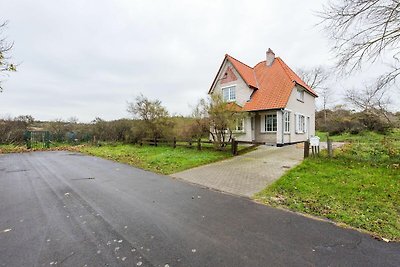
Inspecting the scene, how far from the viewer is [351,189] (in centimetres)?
614

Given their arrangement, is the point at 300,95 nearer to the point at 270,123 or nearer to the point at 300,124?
the point at 300,124

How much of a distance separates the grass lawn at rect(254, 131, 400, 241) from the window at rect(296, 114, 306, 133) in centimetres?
914

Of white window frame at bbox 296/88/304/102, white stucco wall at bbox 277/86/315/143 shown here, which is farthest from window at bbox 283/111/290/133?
white window frame at bbox 296/88/304/102

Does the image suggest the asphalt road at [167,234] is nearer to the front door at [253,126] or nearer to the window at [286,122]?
the front door at [253,126]

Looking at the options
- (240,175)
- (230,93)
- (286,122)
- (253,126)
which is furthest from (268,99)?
(240,175)

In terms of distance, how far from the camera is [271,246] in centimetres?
333

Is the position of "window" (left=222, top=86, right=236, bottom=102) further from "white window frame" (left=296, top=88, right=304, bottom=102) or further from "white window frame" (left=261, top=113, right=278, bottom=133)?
Result: "white window frame" (left=296, top=88, right=304, bottom=102)

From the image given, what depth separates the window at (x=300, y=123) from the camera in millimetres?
18950

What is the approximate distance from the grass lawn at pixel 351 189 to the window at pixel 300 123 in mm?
9136

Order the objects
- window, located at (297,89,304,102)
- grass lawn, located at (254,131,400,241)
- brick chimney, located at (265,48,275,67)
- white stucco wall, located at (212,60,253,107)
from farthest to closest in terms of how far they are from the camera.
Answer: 1. brick chimney, located at (265,48,275,67)
2. window, located at (297,89,304,102)
3. white stucco wall, located at (212,60,253,107)
4. grass lawn, located at (254,131,400,241)

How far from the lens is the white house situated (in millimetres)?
16922

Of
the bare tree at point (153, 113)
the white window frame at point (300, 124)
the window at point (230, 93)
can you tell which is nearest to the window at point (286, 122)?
the white window frame at point (300, 124)

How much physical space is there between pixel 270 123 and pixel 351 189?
38.6 ft

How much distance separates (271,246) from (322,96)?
46.5 metres
